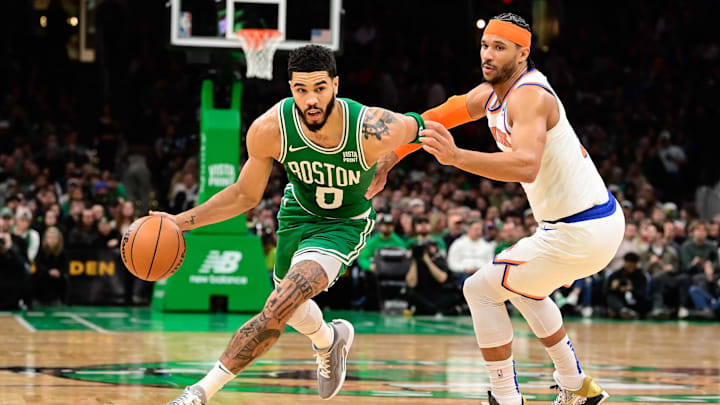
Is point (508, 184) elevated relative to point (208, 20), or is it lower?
lower

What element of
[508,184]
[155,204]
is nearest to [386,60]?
[508,184]

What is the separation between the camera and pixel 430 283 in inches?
612

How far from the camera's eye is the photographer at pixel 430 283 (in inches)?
603

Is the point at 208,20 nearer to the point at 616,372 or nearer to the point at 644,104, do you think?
the point at 616,372

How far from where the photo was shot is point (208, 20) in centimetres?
1358

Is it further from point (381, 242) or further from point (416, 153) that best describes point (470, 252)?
point (416, 153)

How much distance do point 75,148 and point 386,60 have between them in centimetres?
727

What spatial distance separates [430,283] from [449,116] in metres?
9.24

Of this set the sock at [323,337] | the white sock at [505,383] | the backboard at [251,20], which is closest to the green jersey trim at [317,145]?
the sock at [323,337]

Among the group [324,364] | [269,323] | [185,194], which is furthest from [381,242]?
[269,323]

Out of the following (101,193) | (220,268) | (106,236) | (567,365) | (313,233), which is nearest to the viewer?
(567,365)

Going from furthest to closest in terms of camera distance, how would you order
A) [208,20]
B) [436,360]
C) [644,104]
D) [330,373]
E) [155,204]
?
1. [644,104]
2. [155,204]
3. [208,20]
4. [436,360]
5. [330,373]

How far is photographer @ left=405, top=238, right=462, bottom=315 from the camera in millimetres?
15305

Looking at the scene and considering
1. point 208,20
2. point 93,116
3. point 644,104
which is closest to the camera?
point 208,20
